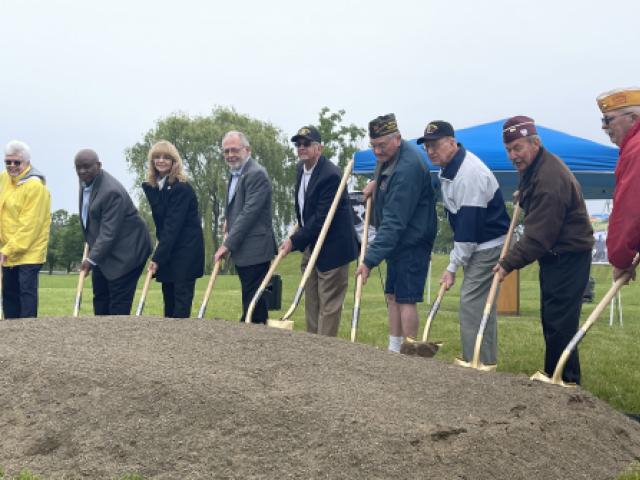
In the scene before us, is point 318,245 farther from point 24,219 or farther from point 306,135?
point 24,219

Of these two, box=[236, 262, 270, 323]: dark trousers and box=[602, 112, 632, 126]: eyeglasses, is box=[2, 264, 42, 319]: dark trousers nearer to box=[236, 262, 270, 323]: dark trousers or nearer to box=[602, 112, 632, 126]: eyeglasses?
box=[236, 262, 270, 323]: dark trousers

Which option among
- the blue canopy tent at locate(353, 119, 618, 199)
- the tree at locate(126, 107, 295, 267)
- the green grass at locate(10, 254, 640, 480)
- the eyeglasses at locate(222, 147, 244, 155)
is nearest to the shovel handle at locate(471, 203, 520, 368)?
the green grass at locate(10, 254, 640, 480)

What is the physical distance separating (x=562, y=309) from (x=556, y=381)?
0.51m

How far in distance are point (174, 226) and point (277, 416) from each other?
3446 millimetres

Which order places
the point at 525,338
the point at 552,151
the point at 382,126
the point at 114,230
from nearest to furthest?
1. the point at 382,126
2. the point at 114,230
3. the point at 525,338
4. the point at 552,151

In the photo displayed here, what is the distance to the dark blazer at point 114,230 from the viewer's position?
679 cm

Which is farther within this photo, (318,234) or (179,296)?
(179,296)

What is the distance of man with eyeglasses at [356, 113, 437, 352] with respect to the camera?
5676mm

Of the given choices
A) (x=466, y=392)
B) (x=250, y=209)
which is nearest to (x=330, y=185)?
(x=250, y=209)

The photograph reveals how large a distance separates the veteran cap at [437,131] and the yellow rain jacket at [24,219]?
352 centimetres

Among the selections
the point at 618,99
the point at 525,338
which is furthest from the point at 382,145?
the point at 525,338

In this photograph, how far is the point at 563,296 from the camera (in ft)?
16.7

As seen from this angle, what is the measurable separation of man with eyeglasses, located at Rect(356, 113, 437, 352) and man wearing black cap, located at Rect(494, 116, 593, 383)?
28.5 inches

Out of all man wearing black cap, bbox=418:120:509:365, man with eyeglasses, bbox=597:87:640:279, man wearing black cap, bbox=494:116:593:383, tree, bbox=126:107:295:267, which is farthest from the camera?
tree, bbox=126:107:295:267
